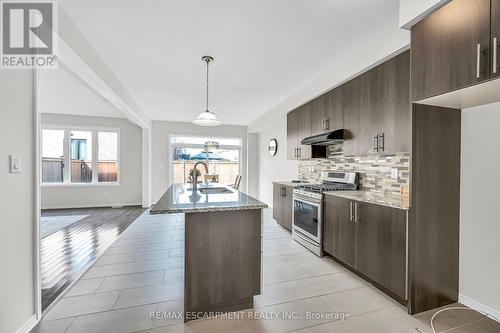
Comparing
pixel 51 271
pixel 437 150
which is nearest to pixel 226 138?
pixel 51 271

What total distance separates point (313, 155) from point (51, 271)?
3.83 metres

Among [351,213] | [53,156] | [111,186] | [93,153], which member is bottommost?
[111,186]

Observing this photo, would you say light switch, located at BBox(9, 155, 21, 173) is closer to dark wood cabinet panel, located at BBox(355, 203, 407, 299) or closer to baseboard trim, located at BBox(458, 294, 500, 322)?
dark wood cabinet panel, located at BBox(355, 203, 407, 299)

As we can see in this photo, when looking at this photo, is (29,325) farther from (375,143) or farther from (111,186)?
(111,186)

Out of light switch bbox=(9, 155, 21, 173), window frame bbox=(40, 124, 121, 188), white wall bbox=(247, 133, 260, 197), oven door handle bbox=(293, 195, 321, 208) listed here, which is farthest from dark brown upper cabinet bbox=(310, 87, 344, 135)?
window frame bbox=(40, 124, 121, 188)

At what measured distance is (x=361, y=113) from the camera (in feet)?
9.02

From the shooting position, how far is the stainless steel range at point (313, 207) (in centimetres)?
305

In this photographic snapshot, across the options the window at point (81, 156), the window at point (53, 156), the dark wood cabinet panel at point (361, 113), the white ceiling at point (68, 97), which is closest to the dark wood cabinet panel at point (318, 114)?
the dark wood cabinet panel at point (361, 113)

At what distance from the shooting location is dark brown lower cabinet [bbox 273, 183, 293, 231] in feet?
13.6

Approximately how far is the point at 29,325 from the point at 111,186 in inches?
215

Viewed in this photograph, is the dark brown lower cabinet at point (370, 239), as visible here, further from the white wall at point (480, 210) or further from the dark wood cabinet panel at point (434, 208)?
the white wall at point (480, 210)

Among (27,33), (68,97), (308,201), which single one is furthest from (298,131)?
(68,97)

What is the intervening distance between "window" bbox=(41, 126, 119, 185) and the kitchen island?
5.78m

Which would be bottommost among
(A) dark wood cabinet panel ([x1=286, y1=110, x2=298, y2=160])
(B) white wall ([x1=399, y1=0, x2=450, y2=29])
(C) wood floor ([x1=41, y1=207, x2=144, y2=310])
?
(C) wood floor ([x1=41, y1=207, x2=144, y2=310])
